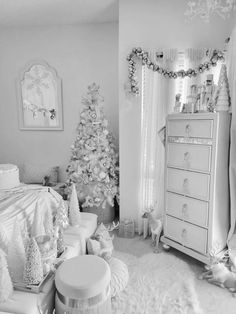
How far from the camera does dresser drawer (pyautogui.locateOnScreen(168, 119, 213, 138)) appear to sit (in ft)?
7.27

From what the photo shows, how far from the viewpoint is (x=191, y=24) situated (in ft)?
8.92

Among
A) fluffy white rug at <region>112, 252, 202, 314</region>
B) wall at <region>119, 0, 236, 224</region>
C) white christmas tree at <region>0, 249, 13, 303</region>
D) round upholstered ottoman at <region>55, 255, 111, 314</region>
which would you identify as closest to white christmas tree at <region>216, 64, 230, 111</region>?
wall at <region>119, 0, 236, 224</region>

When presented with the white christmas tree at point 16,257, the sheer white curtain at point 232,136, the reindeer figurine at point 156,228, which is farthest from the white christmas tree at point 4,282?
the sheer white curtain at point 232,136

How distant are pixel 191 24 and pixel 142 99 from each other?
36.1 inches

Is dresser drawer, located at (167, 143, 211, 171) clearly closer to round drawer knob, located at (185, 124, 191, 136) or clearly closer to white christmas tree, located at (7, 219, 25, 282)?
round drawer knob, located at (185, 124, 191, 136)

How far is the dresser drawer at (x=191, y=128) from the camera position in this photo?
87.2 inches

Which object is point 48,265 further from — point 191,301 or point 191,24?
point 191,24

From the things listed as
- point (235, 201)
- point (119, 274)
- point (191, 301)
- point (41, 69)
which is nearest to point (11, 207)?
point (119, 274)

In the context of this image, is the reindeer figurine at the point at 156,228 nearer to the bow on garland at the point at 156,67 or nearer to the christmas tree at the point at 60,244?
the christmas tree at the point at 60,244

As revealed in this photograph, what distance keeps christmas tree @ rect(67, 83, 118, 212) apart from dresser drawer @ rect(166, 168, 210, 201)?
903 millimetres

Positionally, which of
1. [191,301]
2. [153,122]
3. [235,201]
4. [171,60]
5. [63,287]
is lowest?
[191,301]

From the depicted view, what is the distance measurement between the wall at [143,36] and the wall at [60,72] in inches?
28.4

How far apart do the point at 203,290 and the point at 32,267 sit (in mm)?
1394

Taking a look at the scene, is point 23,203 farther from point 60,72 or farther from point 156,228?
point 60,72
